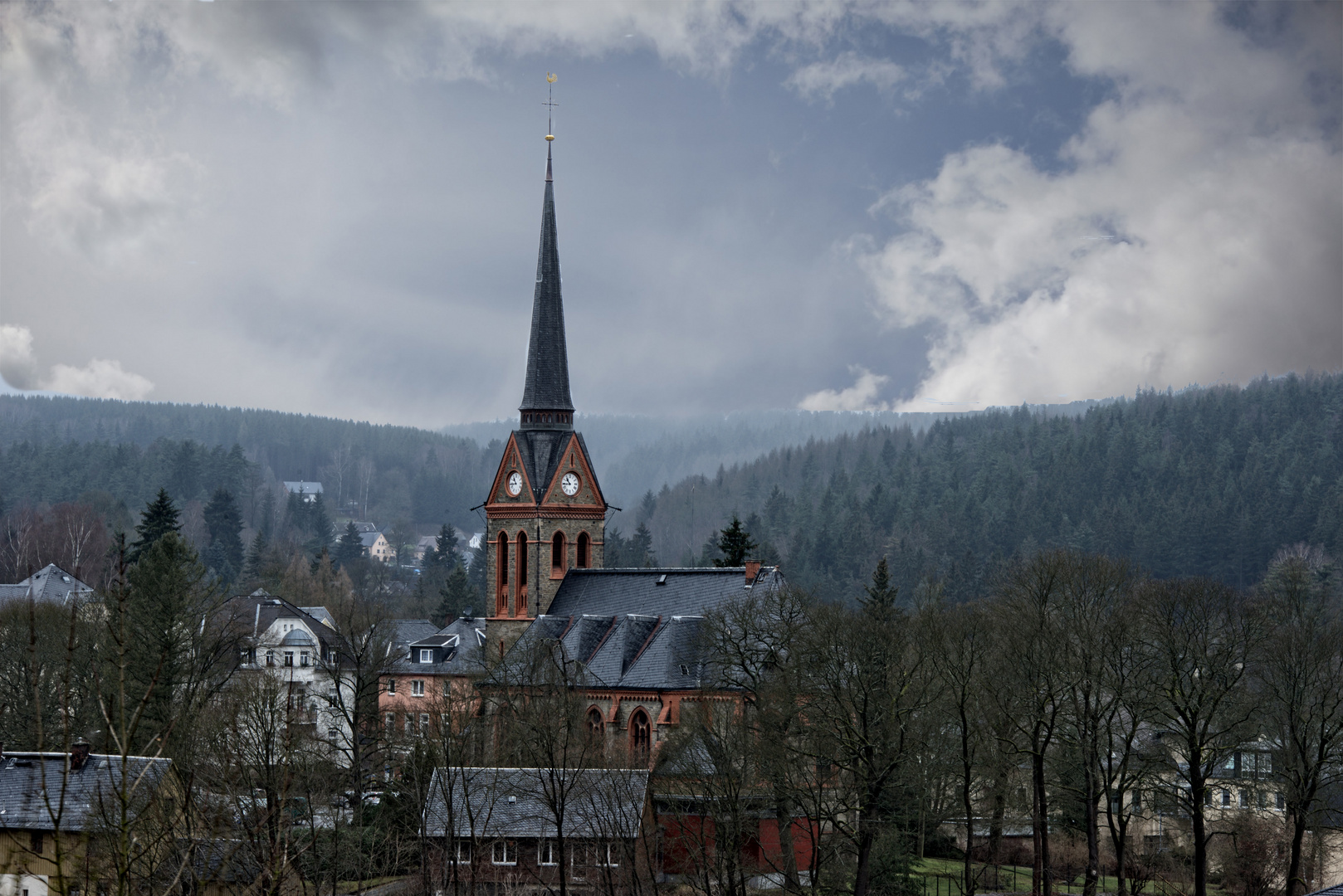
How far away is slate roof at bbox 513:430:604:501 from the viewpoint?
6369cm

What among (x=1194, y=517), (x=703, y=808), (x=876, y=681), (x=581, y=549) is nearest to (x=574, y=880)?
(x=703, y=808)

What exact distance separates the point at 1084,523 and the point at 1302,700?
118282 millimetres

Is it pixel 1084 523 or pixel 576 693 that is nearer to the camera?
pixel 576 693

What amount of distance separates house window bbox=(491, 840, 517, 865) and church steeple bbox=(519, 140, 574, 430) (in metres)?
24.6

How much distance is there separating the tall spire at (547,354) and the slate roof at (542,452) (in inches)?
21.5

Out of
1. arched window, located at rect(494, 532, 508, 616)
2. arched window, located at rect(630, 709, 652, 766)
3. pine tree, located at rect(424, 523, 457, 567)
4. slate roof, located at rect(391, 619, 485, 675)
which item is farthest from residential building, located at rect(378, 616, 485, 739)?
pine tree, located at rect(424, 523, 457, 567)

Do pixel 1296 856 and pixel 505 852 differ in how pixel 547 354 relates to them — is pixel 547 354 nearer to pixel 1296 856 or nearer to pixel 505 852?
pixel 505 852

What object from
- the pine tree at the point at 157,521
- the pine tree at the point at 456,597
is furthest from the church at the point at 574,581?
the pine tree at the point at 456,597

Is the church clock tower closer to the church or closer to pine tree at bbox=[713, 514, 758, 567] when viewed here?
the church

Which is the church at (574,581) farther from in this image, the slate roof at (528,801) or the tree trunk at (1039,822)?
the tree trunk at (1039,822)

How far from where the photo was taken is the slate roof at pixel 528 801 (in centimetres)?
4250

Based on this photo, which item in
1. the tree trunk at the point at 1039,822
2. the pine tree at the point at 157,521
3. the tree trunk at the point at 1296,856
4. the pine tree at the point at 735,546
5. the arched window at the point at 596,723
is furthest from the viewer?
the pine tree at the point at 157,521

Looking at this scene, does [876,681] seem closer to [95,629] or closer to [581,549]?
[581,549]

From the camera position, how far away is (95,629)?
56.5 metres
